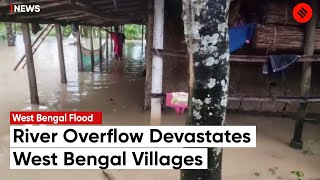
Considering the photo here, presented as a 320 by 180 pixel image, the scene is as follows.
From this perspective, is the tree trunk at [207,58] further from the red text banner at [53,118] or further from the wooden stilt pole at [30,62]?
the wooden stilt pole at [30,62]

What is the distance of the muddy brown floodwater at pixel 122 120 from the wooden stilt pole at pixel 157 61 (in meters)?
1.06

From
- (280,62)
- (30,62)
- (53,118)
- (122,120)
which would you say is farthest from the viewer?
(30,62)

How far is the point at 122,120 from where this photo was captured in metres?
6.79

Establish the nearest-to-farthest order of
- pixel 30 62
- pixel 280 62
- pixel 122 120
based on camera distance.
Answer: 1. pixel 280 62
2. pixel 122 120
3. pixel 30 62

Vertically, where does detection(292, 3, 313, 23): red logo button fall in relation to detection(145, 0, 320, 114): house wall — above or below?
above

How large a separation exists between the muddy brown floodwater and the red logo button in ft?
6.72

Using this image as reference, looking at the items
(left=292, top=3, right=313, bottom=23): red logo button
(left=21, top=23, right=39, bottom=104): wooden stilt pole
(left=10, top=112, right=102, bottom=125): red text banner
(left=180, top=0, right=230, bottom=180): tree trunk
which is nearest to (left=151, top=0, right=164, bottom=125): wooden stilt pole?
(left=10, top=112, right=102, bottom=125): red text banner

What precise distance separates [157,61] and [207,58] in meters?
3.10

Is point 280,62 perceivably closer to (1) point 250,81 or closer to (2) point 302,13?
(2) point 302,13

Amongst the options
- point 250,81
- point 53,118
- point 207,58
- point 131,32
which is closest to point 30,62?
point 53,118

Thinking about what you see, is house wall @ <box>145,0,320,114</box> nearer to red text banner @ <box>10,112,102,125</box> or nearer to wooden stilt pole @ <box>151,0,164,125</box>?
red text banner @ <box>10,112,102,125</box>

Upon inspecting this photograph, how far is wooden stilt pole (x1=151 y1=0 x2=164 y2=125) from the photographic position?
513 cm

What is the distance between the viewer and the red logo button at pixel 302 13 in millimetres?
5168

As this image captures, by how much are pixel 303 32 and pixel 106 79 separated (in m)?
7.24
